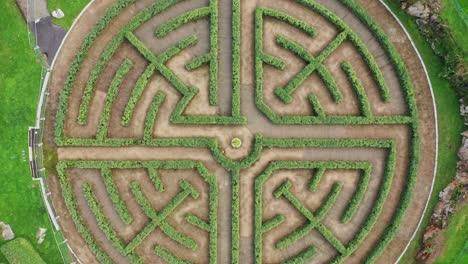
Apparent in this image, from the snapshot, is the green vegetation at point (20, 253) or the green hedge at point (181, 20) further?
the green vegetation at point (20, 253)

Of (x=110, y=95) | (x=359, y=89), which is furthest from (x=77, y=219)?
(x=359, y=89)

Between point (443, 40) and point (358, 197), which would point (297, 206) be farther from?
point (443, 40)

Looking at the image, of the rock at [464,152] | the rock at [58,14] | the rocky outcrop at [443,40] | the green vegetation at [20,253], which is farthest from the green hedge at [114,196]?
the rocky outcrop at [443,40]

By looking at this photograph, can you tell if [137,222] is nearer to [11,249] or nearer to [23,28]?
[11,249]

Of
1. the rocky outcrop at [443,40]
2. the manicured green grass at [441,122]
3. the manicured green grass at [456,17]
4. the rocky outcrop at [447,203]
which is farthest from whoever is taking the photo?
the manicured green grass at [441,122]

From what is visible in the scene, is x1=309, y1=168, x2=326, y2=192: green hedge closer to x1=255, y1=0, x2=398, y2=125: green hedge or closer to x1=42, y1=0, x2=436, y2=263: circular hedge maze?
x1=42, y1=0, x2=436, y2=263: circular hedge maze

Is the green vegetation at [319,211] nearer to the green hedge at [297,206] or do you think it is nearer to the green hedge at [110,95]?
the green hedge at [297,206]
